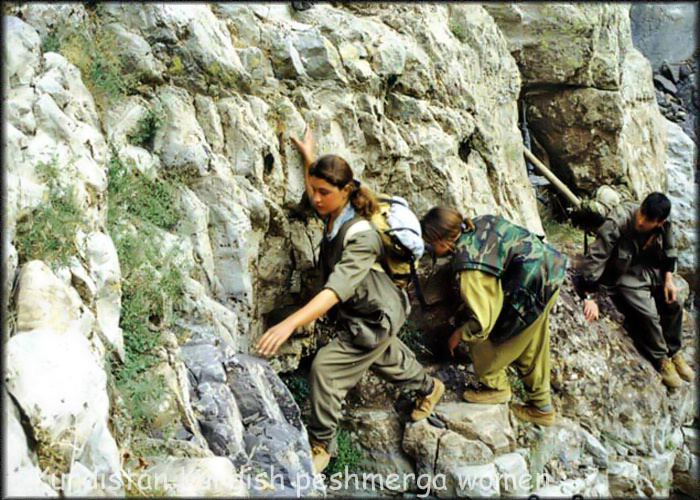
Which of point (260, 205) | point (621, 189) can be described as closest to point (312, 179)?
point (260, 205)

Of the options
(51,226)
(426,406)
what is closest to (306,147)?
(426,406)

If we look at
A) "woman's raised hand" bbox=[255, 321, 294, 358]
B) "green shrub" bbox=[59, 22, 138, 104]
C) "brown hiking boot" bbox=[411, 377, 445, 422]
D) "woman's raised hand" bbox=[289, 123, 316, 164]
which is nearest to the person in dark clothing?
"brown hiking boot" bbox=[411, 377, 445, 422]

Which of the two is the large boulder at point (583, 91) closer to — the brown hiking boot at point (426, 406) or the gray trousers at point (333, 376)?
the brown hiking boot at point (426, 406)

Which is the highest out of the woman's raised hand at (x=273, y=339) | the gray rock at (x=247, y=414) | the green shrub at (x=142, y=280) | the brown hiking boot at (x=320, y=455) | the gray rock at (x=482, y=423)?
the green shrub at (x=142, y=280)

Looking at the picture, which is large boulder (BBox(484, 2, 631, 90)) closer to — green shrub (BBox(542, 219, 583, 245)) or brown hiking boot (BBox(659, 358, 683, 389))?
green shrub (BBox(542, 219, 583, 245))

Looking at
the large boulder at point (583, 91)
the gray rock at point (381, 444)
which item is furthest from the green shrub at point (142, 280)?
the large boulder at point (583, 91)

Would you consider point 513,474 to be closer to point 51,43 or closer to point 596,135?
point 51,43

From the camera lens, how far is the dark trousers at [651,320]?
23.3ft

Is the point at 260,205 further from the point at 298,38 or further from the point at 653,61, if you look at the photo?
the point at 653,61

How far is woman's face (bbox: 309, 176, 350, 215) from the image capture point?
4535mm

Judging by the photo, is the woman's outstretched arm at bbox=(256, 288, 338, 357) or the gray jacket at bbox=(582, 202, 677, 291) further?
the gray jacket at bbox=(582, 202, 677, 291)

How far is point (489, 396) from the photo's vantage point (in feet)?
18.7

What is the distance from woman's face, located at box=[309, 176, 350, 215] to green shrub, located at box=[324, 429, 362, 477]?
2.20 meters

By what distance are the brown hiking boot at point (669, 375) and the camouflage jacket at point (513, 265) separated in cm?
283
